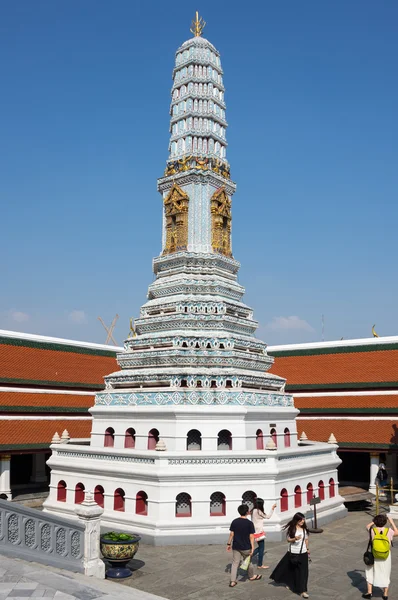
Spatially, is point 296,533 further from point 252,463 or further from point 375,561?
point 252,463

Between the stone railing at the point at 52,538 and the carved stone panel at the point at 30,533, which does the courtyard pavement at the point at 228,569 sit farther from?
the carved stone panel at the point at 30,533

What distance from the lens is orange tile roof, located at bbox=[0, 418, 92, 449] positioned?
2778 centimetres

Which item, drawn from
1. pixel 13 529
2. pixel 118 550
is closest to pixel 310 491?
pixel 118 550

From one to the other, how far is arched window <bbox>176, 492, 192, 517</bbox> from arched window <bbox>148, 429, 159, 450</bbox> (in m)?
2.73

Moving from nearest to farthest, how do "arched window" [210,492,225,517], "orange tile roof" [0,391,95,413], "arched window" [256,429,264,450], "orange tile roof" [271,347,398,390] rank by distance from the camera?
1. "arched window" [210,492,225,517]
2. "arched window" [256,429,264,450]
3. "orange tile roof" [0,391,95,413]
4. "orange tile roof" [271,347,398,390]

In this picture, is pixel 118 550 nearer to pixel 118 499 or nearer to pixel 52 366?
pixel 118 499

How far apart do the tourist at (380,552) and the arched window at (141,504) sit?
33.8 feet

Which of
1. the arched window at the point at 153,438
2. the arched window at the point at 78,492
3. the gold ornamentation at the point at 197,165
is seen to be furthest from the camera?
the gold ornamentation at the point at 197,165

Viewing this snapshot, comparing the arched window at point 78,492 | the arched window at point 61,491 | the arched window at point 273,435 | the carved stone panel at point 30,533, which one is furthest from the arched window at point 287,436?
the carved stone panel at point 30,533

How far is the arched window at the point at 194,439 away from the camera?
22.9 metres

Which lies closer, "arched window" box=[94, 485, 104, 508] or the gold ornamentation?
"arched window" box=[94, 485, 104, 508]

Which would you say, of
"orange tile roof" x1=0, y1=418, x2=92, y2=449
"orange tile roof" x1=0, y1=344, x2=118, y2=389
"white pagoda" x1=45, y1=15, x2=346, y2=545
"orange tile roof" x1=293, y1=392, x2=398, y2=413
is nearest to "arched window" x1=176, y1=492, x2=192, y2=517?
"white pagoda" x1=45, y1=15, x2=346, y2=545

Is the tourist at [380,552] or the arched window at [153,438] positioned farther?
the arched window at [153,438]

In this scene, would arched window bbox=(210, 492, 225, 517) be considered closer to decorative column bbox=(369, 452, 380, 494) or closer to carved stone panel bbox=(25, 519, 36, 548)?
carved stone panel bbox=(25, 519, 36, 548)
